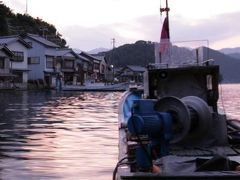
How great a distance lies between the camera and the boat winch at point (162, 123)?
596cm

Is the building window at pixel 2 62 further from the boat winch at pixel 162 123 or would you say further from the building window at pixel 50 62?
the boat winch at pixel 162 123

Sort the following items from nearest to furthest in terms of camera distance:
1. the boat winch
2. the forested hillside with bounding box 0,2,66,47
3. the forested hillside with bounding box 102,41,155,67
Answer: the boat winch < the forested hillside with bounding box 0,2,66,47 < the forested hillside with bounding box 102,41,155,67

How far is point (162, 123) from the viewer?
610 centimetres

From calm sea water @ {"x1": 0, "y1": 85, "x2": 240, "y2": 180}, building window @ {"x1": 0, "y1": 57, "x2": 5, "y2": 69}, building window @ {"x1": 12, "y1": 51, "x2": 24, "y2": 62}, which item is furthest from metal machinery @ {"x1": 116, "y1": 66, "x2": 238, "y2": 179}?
building window @ {"x1": 12, "y1": 51, "x2": 24, "y2": 62}

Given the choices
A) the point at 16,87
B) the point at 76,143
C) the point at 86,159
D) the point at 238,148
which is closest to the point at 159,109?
the point at 238,148

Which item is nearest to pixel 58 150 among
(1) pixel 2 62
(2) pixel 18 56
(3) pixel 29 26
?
(1) pixel 2 62

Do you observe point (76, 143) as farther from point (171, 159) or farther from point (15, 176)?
point (171, 159)

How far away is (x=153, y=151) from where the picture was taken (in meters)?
6.58

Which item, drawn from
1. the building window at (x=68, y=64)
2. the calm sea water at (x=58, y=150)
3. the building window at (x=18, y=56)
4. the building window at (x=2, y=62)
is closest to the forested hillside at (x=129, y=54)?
the building window at (x=68, y=64)

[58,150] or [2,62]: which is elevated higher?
[2,62]

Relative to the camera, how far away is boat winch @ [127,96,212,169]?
5957 mm

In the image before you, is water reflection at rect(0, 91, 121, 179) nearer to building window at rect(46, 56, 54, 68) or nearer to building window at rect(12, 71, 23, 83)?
building window at rect(12, 71, 23, 83)

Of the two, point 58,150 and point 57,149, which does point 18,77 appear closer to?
point 57,149

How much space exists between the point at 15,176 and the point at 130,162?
358cm
